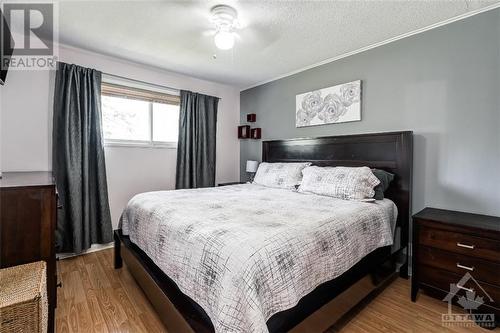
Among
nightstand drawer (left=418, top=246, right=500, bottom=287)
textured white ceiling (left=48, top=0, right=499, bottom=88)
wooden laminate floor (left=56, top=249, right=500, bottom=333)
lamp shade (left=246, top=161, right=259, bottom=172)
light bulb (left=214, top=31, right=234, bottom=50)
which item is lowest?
wooden laminate floor (left=56, top=249, right=500, bottom=333)

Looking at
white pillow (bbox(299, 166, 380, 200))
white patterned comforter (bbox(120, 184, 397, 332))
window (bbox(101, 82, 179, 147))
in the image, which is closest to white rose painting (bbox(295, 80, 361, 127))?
white pillow (bbox(299, 166, 380, 200))

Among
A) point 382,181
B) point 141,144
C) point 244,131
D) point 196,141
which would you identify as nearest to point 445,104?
point 382,181

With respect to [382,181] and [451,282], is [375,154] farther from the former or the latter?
[451,282]

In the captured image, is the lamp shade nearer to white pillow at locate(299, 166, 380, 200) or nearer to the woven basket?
white pillow at locate(299, 166, 380, 200)

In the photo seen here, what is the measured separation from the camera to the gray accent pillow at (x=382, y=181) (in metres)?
2.18

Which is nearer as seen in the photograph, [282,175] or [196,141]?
[282,175]

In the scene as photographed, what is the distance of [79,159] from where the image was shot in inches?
104

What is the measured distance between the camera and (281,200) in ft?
7.05

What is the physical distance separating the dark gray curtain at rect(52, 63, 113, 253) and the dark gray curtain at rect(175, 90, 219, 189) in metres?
1.01

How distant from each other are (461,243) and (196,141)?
10.4 ft

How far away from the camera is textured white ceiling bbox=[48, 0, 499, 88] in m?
1.90

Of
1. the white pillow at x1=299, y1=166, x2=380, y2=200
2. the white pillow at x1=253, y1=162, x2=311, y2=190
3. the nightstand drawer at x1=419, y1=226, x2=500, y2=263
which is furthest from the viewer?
the white pillow at x1=253, y1=162, x2=311, y2=190

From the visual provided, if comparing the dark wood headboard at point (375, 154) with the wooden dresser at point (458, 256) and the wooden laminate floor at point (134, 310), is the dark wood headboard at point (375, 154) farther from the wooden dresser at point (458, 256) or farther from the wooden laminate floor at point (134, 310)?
the wooden laminate floor at point (134, 310)
